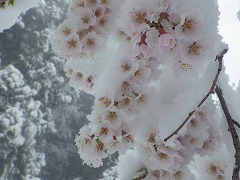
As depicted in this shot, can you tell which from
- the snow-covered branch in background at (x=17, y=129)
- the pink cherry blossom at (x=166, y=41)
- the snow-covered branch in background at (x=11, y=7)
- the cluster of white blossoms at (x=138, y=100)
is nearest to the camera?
the pink cherry blossom at (x=166, y=41)

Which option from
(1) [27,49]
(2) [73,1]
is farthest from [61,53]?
(1) [27,49]

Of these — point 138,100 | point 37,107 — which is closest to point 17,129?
point 37,107

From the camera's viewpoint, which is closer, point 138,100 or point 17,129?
point 138,100

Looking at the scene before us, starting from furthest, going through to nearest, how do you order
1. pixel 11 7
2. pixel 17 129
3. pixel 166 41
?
pixel 17 129 → pixel 11 7 → pixel 166 41

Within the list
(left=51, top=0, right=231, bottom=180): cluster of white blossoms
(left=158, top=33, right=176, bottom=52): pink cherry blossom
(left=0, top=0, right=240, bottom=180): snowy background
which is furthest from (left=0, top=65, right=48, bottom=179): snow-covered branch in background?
(left=158, top=33, right=176, bottom=52): pink cherry blossom

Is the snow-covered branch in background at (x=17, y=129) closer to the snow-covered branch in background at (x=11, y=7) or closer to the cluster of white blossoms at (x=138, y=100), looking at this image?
the snow-covered branch in background at (x=11, y=7)

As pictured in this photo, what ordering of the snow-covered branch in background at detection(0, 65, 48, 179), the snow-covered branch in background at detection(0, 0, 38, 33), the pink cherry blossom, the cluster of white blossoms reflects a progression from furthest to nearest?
the snow-covered branch in background at detection(0, 65, 48, 179)
the snow-covered branch in background at detection(0, 0, 38, 33)
the cluster of white blossoms
the pink cherry blossom

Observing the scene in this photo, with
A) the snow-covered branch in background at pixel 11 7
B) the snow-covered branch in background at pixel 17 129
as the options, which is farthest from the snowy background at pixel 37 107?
the snow-covered branch in background at pixel 11 7

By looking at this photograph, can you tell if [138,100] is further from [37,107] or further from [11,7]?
[37,107]

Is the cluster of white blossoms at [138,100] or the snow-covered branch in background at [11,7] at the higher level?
the snow-covered branch in background at [11,7]

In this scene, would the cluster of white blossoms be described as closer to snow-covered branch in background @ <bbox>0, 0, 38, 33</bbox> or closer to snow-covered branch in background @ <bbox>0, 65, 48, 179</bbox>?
snow-covered branch in background @ <bbox>0, 0, 38, 33</bbox>

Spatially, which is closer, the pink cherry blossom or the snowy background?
the pink cherry blossom
